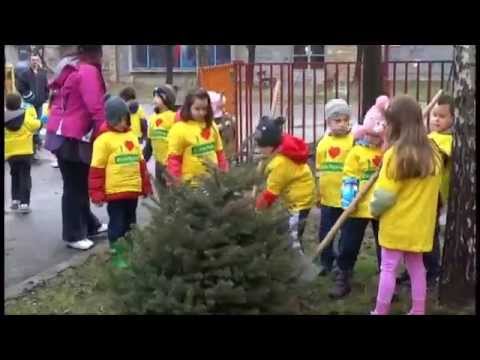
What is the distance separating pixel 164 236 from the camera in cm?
435

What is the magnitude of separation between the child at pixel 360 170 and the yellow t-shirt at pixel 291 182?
1.28 ft

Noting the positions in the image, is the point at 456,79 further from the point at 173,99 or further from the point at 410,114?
the point at 173,99

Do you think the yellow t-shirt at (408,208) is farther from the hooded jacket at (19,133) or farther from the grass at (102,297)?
the hooded jacket at (19,133)

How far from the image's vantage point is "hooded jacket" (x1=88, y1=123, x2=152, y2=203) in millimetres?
6434

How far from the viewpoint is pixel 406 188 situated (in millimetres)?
4926

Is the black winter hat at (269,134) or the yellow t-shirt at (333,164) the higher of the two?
the black winter hat at (269,134)

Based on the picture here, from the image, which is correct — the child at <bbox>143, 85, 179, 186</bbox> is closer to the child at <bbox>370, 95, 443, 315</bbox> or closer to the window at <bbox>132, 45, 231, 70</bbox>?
the child at <bbox>370, 95, 443, 315</bbox>

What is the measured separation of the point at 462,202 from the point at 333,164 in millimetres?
1118

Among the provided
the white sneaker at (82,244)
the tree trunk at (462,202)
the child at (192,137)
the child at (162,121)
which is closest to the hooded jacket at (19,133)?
the child at (162,121)

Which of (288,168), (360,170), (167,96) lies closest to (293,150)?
(288,168)

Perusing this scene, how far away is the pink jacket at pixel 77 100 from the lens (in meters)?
6.86

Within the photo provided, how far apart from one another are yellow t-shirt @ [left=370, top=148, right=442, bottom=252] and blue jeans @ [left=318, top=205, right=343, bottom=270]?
1.00 m

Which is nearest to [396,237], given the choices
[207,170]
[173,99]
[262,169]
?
[262,169]

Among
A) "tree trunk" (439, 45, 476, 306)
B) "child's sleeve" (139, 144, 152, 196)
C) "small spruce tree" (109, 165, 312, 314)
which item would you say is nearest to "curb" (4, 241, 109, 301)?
"child's sleeve" (139, 144, 152, 196)
